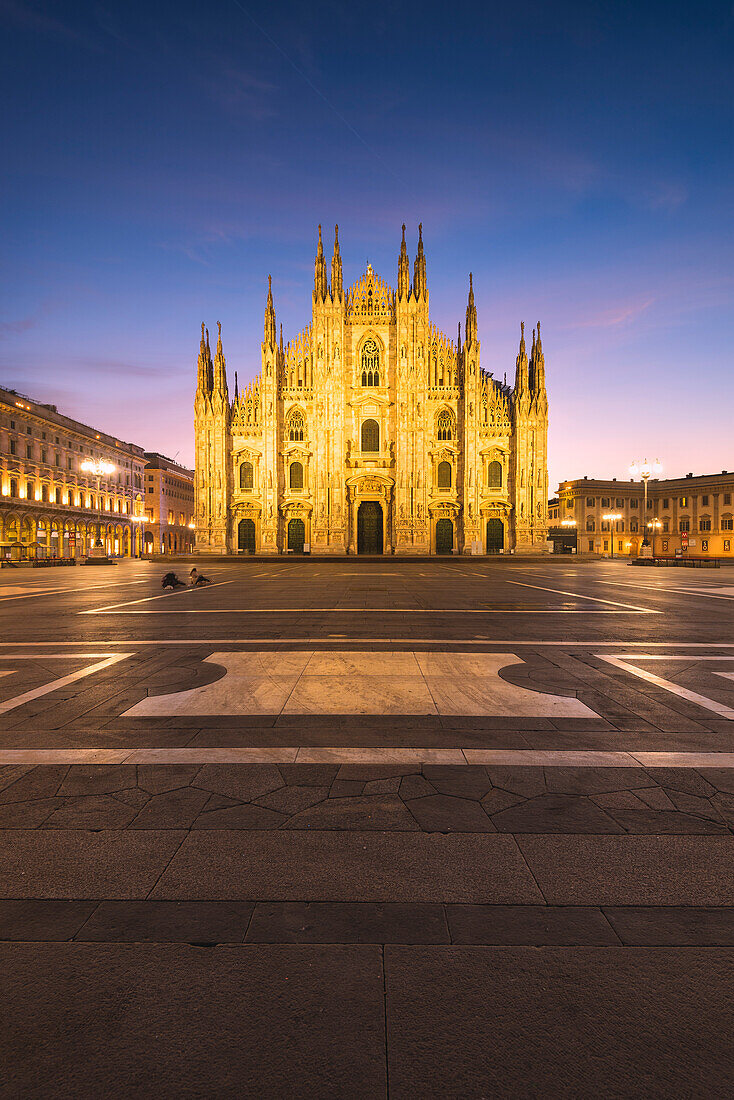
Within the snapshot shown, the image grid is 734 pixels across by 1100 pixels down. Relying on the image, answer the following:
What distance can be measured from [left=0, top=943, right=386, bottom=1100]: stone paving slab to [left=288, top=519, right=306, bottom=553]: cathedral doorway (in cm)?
4613

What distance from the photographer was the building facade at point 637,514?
7554 cm

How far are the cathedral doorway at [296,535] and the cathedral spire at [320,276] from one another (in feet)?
65.9

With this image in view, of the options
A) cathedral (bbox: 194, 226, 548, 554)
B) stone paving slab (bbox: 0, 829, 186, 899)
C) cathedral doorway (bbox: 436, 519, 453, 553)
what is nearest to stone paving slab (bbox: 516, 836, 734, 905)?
stone paving slab (bbox: 0, 829, 186, 899)

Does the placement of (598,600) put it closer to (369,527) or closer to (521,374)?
(369,527)

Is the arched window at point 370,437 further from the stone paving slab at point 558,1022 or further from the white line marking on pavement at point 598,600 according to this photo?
the stone paving slab at point 558,1022

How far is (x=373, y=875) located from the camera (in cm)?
282

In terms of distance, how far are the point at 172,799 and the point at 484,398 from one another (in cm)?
4893

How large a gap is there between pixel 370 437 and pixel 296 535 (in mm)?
11415

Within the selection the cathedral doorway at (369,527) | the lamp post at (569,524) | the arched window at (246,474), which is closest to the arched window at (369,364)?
the cathedral doorway at (369,527)

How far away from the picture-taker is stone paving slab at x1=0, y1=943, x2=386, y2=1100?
1746 millimetres

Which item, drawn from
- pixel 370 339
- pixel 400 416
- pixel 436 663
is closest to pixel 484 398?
pixel 400 416

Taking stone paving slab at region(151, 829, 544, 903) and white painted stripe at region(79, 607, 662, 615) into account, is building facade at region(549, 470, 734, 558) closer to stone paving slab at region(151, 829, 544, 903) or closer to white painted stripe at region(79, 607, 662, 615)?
white painted stripe at region(79, 607, 662, 615)

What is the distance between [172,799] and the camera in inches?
144

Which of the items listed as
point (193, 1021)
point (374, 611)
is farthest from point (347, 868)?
point (374, 611)
